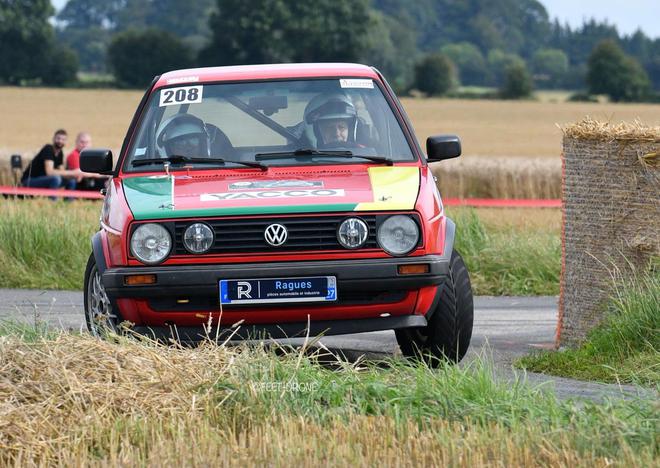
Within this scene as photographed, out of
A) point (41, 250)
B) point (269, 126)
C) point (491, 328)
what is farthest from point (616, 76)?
point (269, 126)

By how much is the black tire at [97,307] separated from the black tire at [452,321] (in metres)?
1.68

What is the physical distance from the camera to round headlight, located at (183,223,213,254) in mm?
8133

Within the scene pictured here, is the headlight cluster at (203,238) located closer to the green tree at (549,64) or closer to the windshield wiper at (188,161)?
the windshield wiper at (188,161)

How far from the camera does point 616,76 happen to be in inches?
4360

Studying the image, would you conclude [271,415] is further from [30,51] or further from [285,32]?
[30,51]

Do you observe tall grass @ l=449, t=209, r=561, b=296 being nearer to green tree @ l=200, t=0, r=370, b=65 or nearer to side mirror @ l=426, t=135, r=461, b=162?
side mirror @ l=426, t=135, r=461, b=162

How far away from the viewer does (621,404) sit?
6.29m

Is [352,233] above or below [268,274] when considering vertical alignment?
above

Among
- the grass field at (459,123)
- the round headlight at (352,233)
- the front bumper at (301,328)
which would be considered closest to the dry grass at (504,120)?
the grass field at (459,123)

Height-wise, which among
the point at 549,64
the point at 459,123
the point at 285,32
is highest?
the point at 285,32

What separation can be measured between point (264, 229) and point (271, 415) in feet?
6.88

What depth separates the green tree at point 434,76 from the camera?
116312 mm

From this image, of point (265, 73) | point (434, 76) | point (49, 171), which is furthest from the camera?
point (434, 76)

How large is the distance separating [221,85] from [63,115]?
70.6 metres
